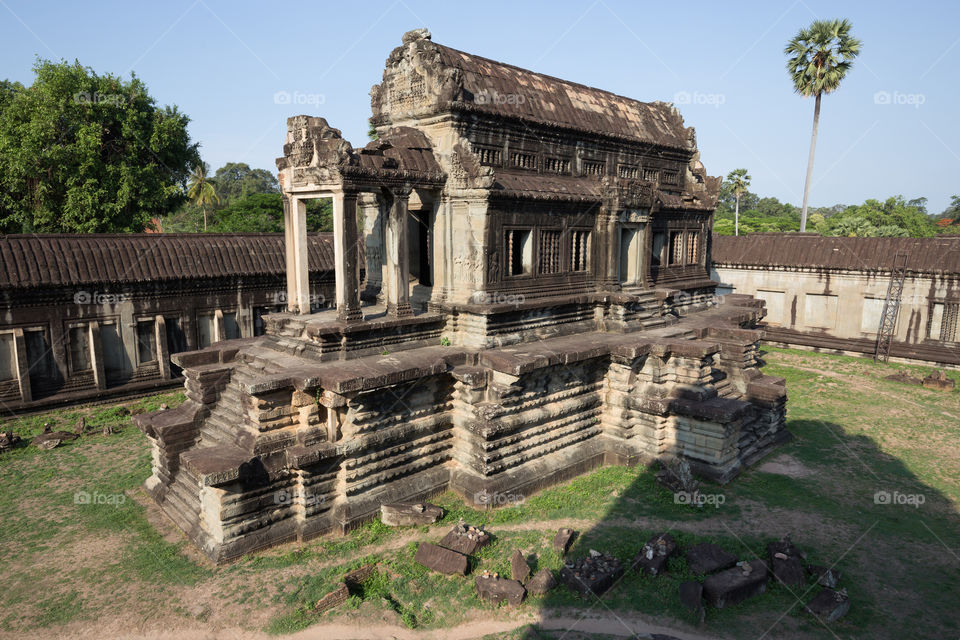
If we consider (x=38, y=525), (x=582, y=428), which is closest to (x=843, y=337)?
(x=582, y=428)

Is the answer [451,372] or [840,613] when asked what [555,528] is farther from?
[840,613]

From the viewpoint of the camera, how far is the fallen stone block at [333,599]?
7594 millimetres

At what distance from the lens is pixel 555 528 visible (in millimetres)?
9688

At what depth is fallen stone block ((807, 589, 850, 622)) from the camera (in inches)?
292

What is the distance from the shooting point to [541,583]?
8.01 m

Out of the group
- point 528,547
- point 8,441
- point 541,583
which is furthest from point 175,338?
point 541,583

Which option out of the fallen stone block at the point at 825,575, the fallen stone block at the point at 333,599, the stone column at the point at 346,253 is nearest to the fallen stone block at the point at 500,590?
the fallen stone block at the point at 333,599

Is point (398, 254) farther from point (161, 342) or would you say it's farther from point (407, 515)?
point (161, 342)

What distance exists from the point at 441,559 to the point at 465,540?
2.04 ft

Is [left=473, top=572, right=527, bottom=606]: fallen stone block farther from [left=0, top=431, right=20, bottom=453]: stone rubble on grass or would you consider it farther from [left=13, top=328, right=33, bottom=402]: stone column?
[left=13, top=328, right=33, bottom=402]: stone column

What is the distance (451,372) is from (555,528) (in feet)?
10.7

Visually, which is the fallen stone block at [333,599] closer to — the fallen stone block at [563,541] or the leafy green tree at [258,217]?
the fallen stone block at [563,541]

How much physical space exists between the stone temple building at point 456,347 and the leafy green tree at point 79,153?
14.5 m

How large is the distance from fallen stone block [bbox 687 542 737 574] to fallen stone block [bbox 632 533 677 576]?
11.8 inches
